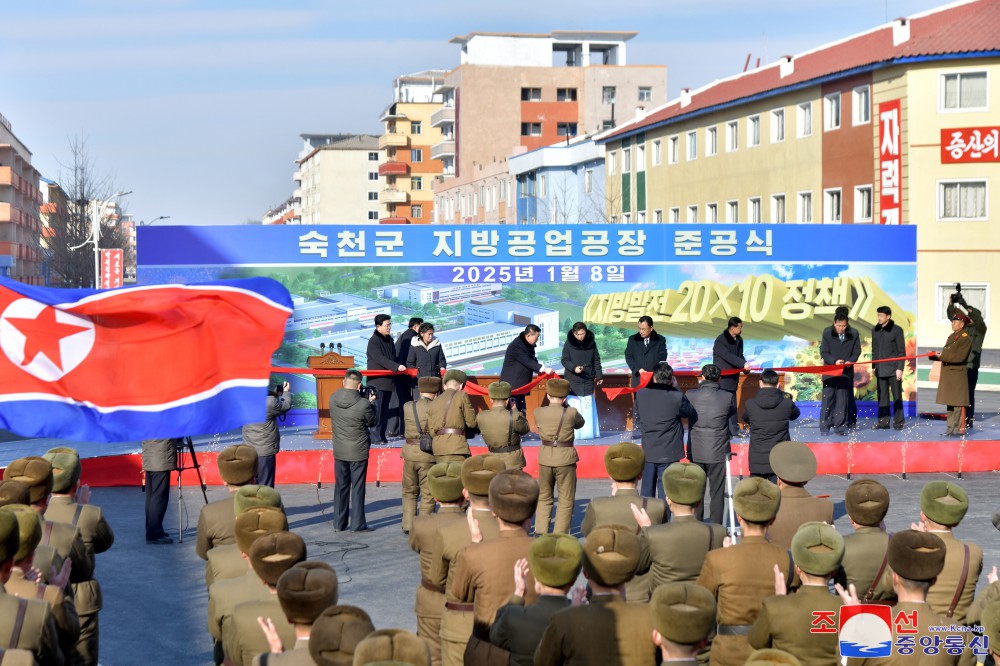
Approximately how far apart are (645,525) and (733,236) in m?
16.8

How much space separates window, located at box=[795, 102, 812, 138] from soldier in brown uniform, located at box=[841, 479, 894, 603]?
41.7m

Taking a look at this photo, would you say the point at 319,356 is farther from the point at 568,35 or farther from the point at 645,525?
the point at 568,35

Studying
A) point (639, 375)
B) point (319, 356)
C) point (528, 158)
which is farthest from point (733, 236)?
point (528, 158)

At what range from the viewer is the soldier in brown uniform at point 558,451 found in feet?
46.8

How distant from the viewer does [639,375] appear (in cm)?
2233

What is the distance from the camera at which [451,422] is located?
47.7 ft

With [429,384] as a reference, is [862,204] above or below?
above

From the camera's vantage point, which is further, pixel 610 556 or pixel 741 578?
pixel 741 578

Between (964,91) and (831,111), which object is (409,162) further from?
(964,91)

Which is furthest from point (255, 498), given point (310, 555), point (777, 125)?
point (777, 125)

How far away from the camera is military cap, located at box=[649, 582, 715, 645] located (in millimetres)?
5539

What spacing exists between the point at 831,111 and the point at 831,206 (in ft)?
10.8

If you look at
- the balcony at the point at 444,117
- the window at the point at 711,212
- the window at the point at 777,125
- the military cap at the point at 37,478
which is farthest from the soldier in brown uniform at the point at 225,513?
the balcony at the point at 444,117

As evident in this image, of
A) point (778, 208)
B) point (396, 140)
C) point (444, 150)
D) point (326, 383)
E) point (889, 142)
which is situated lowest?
point (326, 383)
